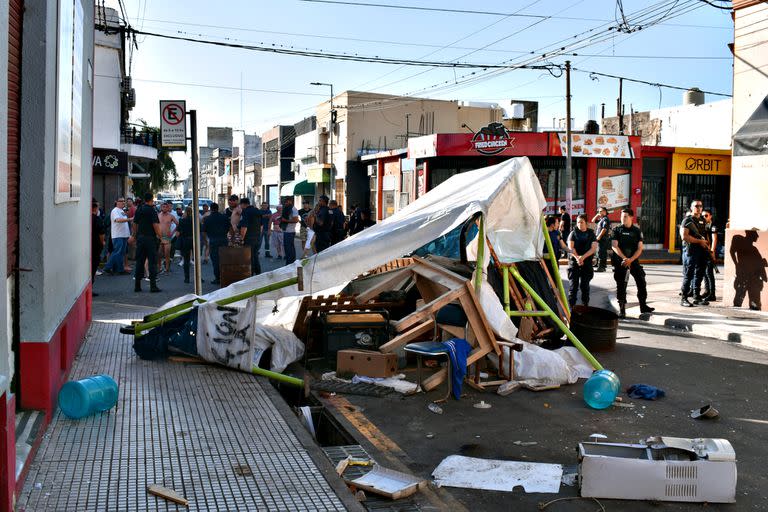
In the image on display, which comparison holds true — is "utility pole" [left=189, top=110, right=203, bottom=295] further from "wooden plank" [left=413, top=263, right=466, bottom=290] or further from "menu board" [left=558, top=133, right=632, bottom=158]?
"menu board" [left=558, top=133, right=632, bottom=158]

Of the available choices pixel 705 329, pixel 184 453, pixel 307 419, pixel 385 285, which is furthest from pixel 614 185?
pixel 184 453

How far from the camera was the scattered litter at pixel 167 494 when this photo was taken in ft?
14.2

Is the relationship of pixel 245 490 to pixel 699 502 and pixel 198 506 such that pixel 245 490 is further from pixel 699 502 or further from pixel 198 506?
pixel 699 502

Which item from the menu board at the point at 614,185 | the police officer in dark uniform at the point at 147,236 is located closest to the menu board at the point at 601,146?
the menu board at the point at 614,185

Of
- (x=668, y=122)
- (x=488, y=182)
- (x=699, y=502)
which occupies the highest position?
(x=668, y=122)

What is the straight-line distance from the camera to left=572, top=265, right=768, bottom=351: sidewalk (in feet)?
36.9

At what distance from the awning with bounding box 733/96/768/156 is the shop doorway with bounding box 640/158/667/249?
17.2 m

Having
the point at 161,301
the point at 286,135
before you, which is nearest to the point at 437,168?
the point at 161,301

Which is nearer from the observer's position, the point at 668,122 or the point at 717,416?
the point at 717,416

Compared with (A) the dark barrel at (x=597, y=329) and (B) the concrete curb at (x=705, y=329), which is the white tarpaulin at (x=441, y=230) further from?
(B) the concrete curb at (x=705, y=329)

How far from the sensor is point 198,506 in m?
4.30

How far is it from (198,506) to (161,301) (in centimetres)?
1035

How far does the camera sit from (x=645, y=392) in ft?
25.4

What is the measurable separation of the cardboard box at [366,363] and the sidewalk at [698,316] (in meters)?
5.88
